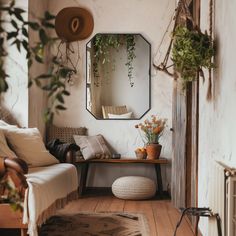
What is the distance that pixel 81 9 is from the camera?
5559 mm

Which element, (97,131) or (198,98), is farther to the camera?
(97,131)

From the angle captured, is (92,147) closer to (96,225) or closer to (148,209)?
(148,209)

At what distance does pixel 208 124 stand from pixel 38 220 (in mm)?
1352

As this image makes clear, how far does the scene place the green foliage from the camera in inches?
114

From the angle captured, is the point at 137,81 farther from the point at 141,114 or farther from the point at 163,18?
the point at 163,18

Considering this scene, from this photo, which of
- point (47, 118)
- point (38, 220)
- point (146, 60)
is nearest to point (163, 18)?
point (146, 60)

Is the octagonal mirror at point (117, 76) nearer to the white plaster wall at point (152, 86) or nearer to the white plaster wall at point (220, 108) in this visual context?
the white plaster wall at point (152, 86)

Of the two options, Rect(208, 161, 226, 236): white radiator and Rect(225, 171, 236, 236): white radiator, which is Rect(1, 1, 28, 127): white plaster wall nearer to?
Rect(208, 161, 226, 236): white radiator

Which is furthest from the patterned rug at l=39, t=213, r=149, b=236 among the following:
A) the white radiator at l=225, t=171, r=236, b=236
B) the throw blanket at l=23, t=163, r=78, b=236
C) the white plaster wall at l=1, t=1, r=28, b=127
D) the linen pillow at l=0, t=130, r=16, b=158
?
the white radiator at l=225, t=171, r=236, b=236

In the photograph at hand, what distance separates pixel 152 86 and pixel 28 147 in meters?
2.15

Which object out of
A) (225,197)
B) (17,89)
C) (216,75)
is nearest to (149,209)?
(17,89)

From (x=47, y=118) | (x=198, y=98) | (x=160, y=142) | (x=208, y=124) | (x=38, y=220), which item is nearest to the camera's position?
(x=47, y=118)

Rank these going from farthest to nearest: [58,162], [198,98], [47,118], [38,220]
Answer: [58,162]
[198,98]
[38,220]
[47,118]

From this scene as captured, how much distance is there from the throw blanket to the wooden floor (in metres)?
0.72
